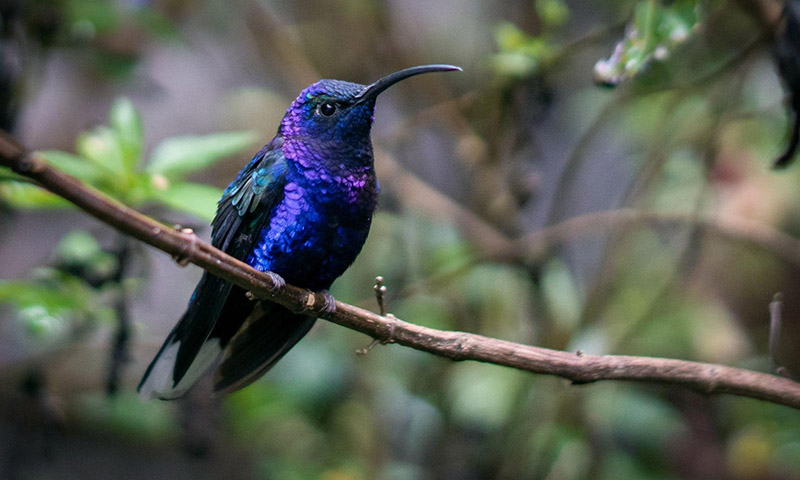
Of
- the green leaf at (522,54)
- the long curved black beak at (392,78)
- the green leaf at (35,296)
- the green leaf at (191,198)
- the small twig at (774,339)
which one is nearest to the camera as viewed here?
the long curved black beak at (392,78)

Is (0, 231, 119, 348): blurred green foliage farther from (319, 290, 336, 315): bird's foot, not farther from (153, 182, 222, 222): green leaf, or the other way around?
(319, 290, 336, 315): bird's foot

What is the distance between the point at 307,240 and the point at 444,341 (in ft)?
1.26

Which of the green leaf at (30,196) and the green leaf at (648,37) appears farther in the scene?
the green leaf at (30,196)

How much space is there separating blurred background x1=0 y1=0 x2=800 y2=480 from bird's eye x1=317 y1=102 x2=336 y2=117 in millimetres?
812

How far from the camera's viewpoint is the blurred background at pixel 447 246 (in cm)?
279

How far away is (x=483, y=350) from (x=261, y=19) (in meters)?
2.91

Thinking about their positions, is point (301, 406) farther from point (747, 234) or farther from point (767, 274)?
point (767, 274)

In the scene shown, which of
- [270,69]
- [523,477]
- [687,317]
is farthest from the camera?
[270,69]

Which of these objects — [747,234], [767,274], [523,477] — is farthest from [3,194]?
[767,274]

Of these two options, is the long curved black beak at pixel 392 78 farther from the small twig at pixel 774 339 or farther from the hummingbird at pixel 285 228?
the small twig at pixel 774 339

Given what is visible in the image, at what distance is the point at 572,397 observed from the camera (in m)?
3.17

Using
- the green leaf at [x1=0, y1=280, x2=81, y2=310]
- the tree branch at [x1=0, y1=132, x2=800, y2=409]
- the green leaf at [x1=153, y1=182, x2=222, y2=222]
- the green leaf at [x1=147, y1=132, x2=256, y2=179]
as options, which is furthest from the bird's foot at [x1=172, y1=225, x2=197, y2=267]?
the green leaf at [x1=0, y1=280, x2=81, y2=310]

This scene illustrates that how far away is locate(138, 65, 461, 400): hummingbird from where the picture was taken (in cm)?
148

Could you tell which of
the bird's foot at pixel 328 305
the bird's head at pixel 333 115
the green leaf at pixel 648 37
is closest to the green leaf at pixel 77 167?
the bird's head at pixel 333 115
